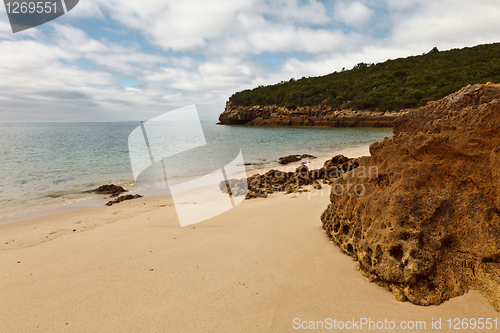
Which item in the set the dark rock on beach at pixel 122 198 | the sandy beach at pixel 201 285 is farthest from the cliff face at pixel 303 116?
the sandy beach at pixel 201 285

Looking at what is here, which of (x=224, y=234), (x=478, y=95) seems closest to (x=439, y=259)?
(x=478, y=95)

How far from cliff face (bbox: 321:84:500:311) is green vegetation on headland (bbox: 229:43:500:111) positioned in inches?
1593

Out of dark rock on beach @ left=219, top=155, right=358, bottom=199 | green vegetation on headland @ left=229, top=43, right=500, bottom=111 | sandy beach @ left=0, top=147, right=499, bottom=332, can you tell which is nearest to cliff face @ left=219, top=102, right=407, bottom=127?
green vegetation on headland @ left=229, top=43, right=500, bottom=111

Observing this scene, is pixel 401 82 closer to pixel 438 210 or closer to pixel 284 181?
pixel 284 181

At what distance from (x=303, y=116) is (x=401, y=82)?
1832cm

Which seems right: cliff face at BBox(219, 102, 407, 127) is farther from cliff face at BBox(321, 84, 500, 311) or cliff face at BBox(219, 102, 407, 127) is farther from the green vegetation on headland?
cliff face at BBox(321, 84, 500, 311)

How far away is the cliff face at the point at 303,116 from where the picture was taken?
1587 inches

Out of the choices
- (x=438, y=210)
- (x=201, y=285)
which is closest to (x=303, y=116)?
(x=438, y=210)

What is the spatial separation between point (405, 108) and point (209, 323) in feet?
145

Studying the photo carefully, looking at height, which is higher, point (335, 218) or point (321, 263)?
point (335, 218)

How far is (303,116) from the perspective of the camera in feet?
172

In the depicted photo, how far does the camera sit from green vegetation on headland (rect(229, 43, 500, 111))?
3734cm

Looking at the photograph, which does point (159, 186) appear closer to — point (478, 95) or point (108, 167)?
point (108, 167)

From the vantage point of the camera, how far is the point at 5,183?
9.28 m
